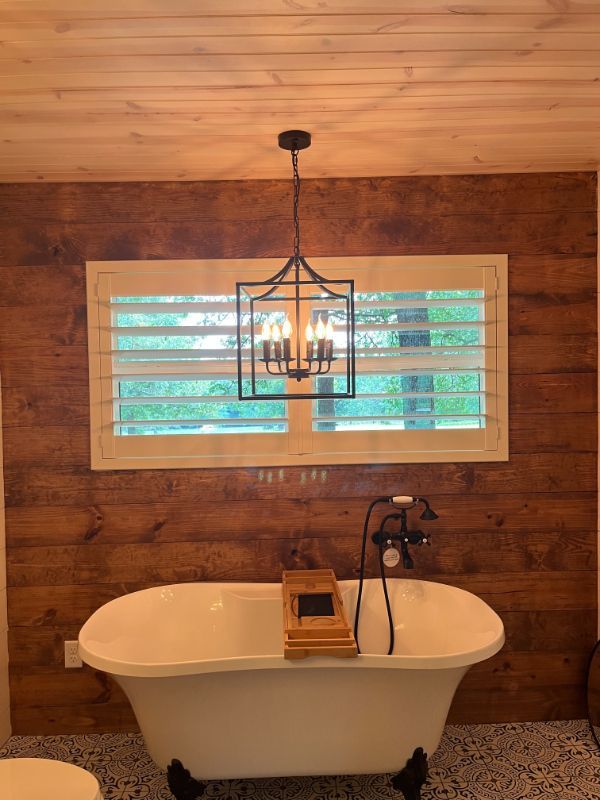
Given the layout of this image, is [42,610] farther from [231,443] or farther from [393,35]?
[393,35]

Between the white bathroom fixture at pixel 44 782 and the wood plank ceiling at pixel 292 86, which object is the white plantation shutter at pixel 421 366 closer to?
the wood plank ceiling at pixel 292 86

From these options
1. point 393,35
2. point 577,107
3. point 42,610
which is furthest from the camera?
point 42,610

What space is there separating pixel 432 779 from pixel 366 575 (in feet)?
2.65

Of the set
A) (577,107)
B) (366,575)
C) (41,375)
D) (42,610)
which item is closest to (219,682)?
(366,575)

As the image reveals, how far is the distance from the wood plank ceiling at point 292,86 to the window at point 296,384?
0.45 metres

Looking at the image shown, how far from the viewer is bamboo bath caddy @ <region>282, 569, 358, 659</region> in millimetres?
1718

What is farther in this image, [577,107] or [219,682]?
[577,107]

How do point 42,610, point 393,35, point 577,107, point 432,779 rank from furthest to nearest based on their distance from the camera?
point 42,610
point 432,779
point 577,107
point 393,35

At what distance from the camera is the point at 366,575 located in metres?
2.52

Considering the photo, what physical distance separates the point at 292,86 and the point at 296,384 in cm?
121

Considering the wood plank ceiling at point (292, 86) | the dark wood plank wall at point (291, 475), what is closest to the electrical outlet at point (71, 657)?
the dark wood plank wall at point (291, 475)

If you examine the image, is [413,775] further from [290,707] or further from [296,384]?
[296,384]

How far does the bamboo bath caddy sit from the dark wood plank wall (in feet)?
0.67

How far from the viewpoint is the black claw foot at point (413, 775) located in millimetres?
1816
